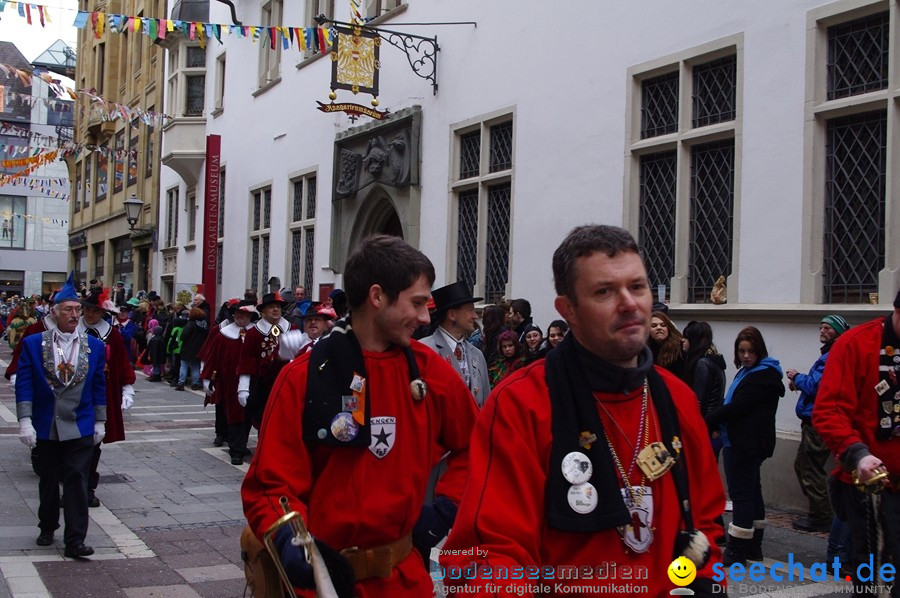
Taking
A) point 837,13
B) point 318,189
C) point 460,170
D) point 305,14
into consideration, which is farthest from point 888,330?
point 305,14

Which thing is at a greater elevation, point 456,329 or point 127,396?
point 456,329

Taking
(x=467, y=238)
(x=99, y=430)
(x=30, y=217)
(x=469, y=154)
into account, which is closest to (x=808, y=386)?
(x=99, y=430)

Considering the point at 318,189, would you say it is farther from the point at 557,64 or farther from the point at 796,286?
the point at 796,286

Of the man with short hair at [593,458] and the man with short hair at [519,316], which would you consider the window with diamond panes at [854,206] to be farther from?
the man with short hair at [593,458]

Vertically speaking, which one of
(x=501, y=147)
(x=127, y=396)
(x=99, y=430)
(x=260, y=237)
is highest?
(x=501, y=147)

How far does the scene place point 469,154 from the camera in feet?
48.5

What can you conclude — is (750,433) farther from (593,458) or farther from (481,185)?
(481,185)

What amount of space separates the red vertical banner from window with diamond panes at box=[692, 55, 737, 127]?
53.3 ft

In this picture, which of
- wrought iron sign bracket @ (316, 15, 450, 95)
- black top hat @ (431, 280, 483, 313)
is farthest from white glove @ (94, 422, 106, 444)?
wrought iron sign bracket @ (316, 15, 450, 95)

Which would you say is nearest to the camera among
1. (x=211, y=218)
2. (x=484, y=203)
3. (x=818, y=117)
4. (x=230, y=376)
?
(x=818, y=117)

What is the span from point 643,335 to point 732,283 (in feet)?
24.9

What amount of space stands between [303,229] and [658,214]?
10.6m

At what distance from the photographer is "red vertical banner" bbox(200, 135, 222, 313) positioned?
24.4 metres

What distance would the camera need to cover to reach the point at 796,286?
29.7 feet
